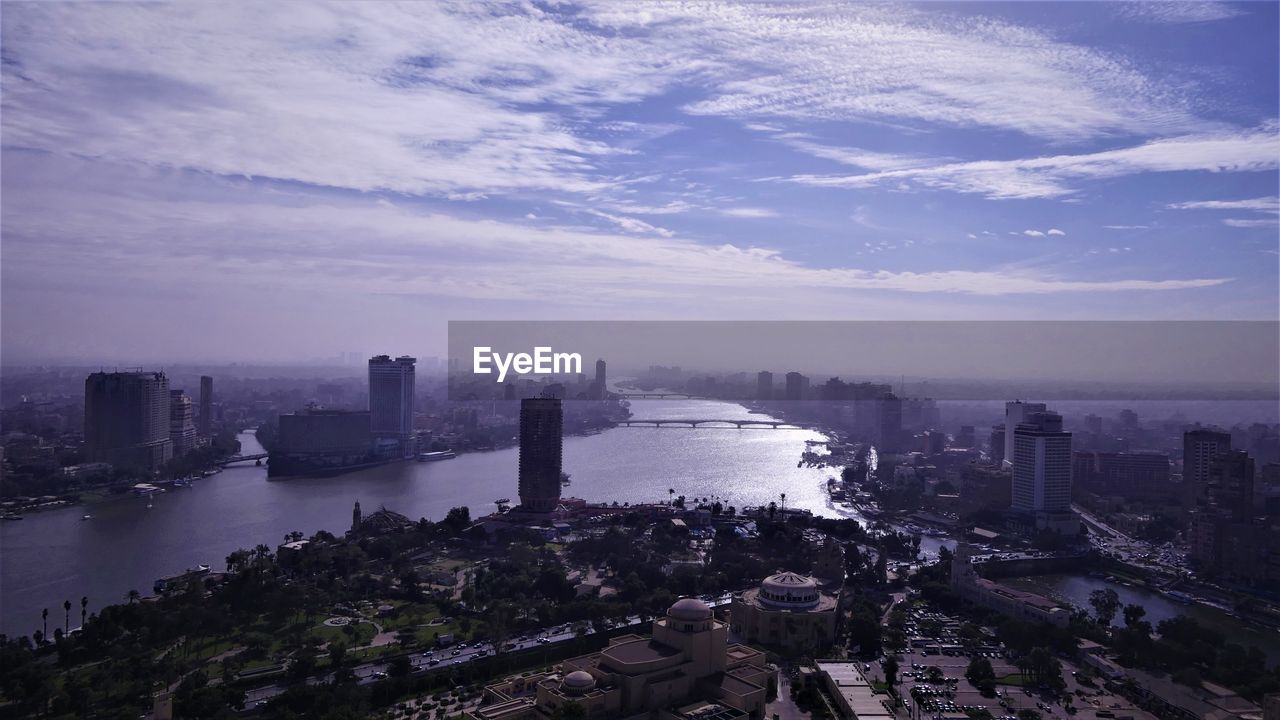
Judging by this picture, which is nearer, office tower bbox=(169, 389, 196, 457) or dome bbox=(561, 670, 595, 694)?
dome bbox=(561, 670, 595, 694)

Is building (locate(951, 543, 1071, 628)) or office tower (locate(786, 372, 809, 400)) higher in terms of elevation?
office tower (locate(786, 372, 809, 400))

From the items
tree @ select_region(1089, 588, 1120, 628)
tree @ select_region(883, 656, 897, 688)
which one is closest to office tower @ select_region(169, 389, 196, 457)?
tree @ select_region(883, 656, 897, 688)

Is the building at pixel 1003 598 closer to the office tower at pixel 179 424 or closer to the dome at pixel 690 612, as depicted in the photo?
the dome at pixel 690 612

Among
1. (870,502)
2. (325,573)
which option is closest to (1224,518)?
(870,502)

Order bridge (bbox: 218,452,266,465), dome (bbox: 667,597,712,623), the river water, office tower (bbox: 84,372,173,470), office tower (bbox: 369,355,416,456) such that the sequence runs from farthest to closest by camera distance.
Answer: office tower (bbox: 369,355,416,456), bridge (bbox: 218,452,266,465), office tower (bbox: 84,372,173,470), the river water, dome (bbox: 667,597,712,623)

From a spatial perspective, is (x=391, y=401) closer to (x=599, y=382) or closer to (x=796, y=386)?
(x=599, y=382)

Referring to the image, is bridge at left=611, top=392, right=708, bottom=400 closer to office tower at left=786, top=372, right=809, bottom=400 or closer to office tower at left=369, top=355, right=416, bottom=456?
office tower at left=786, top=372, right=809, bottom=400

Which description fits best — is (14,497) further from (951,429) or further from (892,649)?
(951,429)
